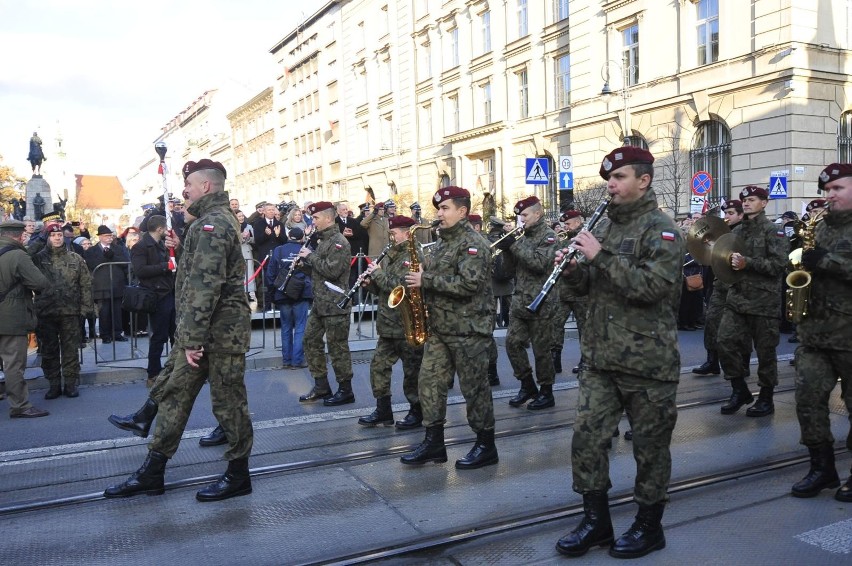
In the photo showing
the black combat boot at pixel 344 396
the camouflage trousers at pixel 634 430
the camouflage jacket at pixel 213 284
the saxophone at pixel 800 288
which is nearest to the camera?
the camouflage trousers at pixel 634 430

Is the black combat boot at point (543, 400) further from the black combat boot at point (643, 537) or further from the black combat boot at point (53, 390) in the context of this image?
the black combat boot at point (53, 390)

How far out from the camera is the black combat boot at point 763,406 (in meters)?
7.29

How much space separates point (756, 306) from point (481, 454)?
3267 mm

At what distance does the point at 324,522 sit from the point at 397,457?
4.89 ft

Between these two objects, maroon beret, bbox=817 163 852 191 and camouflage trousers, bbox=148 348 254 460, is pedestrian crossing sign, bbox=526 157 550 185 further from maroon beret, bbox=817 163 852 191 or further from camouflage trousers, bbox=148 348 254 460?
camouflage trousers, bbox=148 348 254 460

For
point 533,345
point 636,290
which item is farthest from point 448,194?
point 533,345

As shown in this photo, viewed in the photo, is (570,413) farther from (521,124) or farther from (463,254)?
(521,124)

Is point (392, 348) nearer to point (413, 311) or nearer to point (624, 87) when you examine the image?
point (413, 311)

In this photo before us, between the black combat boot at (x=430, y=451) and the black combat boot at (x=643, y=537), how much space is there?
198 centimetres

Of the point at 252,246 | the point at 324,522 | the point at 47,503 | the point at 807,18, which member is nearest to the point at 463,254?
the point at 324,522

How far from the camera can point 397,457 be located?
622 centimetres

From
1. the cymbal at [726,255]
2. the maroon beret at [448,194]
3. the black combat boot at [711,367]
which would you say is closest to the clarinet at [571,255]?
the maroon beret at [448,194]

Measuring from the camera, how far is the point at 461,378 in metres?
5.84

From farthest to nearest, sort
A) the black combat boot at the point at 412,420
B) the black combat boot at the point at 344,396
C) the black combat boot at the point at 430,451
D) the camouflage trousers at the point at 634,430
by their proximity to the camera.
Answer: the black combat boot at the point at 344,396, the black combat boot at the point at 412,420, the black combat boot at the point at 430,451, the camouflage trousers at the point at 634,430
